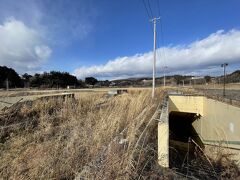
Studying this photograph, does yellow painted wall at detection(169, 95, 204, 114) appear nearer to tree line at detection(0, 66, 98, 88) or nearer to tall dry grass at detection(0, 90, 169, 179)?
tall dry grass at detection(0, 90, 169, 179)

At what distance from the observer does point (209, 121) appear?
19.5 meters

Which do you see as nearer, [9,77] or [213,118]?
[213,118]

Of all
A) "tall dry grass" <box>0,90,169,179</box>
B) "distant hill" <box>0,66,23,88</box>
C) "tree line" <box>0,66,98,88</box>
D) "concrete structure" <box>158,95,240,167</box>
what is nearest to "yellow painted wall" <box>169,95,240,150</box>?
"concrete structure" <box>158,95,240,167</box>

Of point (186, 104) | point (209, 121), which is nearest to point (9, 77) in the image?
point (186, 104)

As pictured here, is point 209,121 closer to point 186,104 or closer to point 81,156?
point 186,104

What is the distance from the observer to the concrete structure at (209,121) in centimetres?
444

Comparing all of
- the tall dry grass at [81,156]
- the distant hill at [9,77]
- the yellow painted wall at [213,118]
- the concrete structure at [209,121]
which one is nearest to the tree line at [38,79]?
the distant hill at [9,77]

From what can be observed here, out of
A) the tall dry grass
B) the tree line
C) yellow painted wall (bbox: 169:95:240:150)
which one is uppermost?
the tree line

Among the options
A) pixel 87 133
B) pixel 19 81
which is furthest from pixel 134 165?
pixel 19 81

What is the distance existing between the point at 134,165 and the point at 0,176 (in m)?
1.70

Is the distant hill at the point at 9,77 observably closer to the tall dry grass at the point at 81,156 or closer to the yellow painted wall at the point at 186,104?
the yellow painted wall at the point at 186,104

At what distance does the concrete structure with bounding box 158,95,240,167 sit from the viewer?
4438 mm

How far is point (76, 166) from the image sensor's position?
3.05m

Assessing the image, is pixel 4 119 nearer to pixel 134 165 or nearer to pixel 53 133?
pixel 53 133
